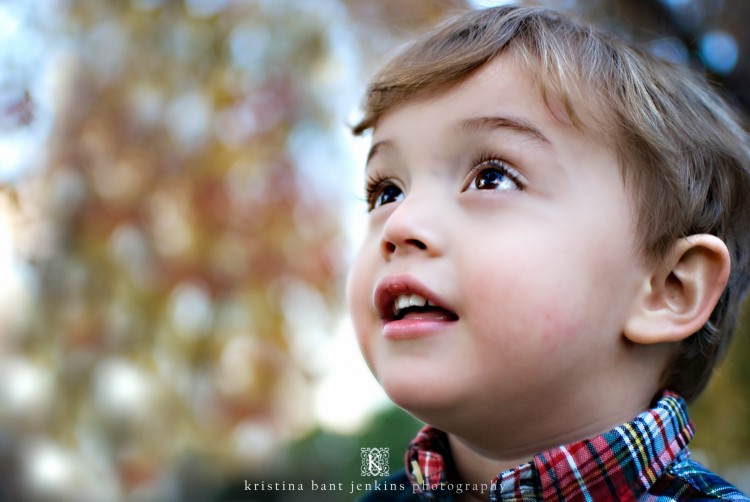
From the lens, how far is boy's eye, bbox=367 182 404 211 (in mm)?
1169

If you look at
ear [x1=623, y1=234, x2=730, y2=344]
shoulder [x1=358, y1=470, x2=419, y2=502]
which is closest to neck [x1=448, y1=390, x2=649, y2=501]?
ear [x1=623, y1=234, x2=730, y2=344]

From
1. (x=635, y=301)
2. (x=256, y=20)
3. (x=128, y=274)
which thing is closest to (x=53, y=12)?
(x=256, y=20)

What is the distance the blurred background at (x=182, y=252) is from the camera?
222 cm

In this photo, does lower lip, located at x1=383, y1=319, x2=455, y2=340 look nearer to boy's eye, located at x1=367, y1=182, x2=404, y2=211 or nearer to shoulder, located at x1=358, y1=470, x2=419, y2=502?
boy's eye, located at x1=367, y1=182, x2=404, y2=211

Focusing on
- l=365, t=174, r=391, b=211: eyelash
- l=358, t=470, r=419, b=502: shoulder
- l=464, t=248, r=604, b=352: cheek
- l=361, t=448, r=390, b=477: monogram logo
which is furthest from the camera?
l=361, t=448, r=390, b=477: monogram logo

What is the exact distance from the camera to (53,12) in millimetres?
2287

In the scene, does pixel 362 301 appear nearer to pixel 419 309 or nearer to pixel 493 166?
pixel 419 309

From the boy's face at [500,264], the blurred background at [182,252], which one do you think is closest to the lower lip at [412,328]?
the boy's face at [500,264]

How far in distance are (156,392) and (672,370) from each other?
164cm

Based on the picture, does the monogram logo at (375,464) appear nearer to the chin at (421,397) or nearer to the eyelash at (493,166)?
the chin at (421,397)

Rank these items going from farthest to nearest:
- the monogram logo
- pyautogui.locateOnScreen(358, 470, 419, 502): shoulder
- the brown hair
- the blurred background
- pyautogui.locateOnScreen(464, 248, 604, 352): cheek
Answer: the blurred background → the monogram logo → pyautogui.locateOnScreen(358, 470, 419, 502): shoulder → the brown hair → pyautogui.locateOnScreen(464, 248, 604, 352): cheek

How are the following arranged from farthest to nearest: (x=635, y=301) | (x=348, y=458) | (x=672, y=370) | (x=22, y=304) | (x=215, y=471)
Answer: (x=348, y=458), (x=215, y=471), (x=22, y=304), (x=672, y=370), (x=635, y=301)

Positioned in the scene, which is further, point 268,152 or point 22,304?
point 268,152

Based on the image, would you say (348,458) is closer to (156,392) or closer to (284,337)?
(284,337)
